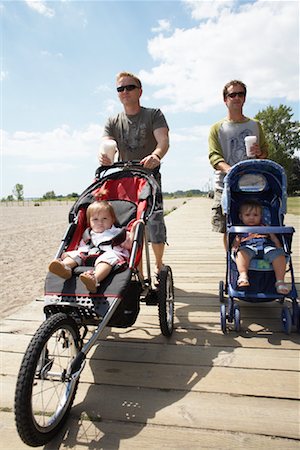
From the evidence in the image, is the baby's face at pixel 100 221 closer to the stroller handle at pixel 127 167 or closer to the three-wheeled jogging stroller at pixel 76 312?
the three-wheeled jogging stroller at pixel 76 312

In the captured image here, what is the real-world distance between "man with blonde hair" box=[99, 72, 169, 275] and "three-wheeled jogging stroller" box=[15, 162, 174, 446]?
269mm

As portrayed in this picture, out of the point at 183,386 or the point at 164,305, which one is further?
the point at 164,305

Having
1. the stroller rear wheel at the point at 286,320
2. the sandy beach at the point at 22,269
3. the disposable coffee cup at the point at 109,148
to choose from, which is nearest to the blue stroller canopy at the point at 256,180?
the stroller rear wheel at the point at 286,320

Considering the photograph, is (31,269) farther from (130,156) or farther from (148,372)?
(148,372)

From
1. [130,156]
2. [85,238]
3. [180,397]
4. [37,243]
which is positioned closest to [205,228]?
[37,243]

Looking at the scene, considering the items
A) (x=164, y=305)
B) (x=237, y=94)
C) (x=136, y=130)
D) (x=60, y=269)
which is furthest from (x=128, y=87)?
(x=164, y=305)

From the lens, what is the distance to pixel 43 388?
192 centimetres

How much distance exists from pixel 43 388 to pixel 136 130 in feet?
7.40

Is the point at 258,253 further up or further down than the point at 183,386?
further up

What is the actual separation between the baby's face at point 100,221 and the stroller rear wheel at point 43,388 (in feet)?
3.02

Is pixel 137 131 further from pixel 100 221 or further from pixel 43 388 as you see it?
pixel 43 388

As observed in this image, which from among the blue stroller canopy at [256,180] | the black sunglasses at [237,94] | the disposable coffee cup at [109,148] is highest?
the black sunglasses at [237,94]

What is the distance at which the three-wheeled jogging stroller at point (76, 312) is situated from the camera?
1.45 m

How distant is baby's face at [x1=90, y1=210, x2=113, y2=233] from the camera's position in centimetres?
253
